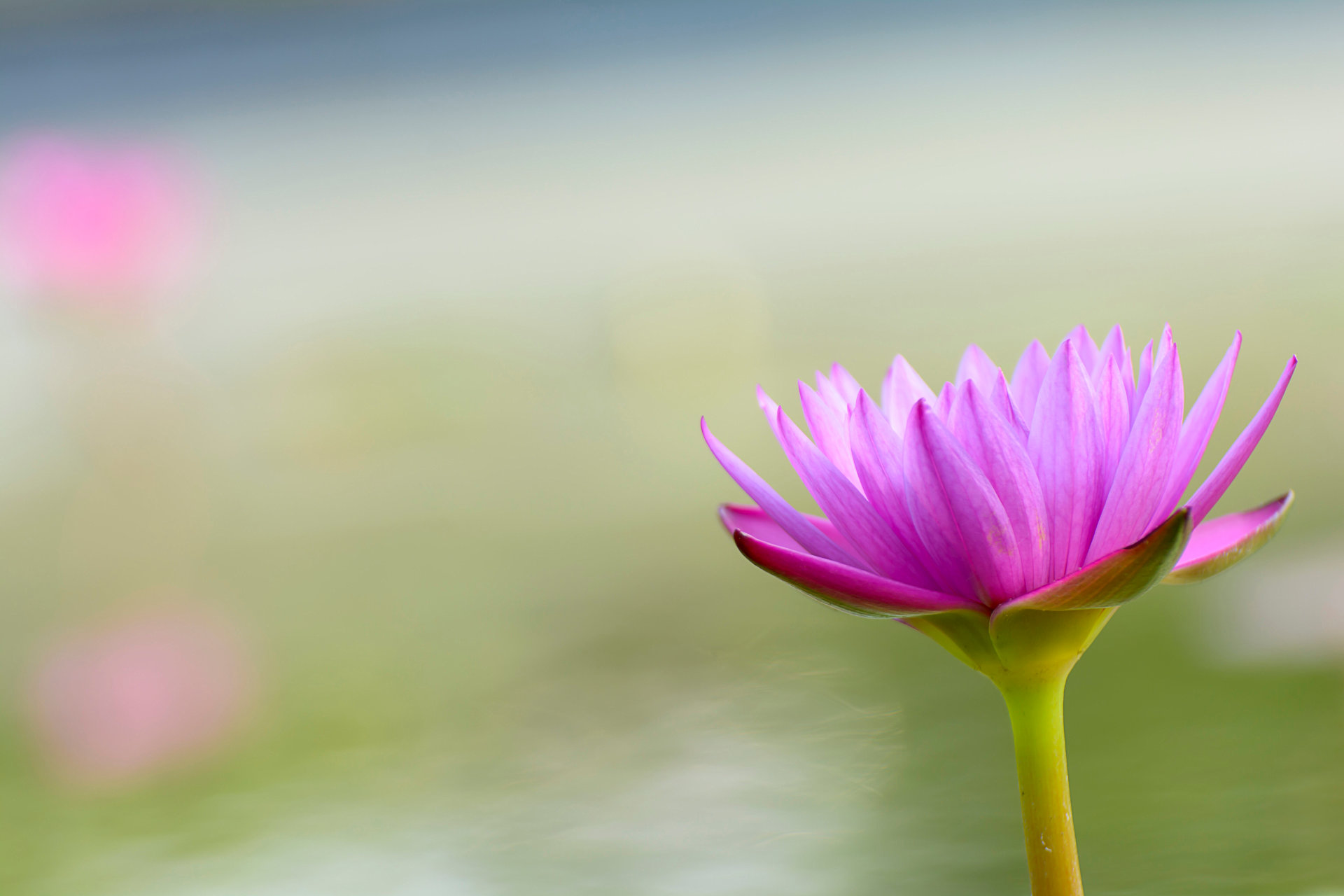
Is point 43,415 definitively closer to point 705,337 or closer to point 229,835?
point 705,337

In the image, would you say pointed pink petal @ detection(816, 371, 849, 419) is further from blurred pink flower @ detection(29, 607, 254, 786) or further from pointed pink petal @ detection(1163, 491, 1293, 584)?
blurred pink flower @ detection(29, 607, 254, 786)

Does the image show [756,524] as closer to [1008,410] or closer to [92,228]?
[1008,410]

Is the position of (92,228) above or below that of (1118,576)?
above

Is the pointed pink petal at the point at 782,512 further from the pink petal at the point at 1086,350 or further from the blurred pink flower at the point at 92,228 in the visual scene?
the blurred pink flower at the point at 92,228

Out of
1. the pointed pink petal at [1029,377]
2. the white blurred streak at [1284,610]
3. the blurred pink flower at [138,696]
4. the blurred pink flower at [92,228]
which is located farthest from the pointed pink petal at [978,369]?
the blurred pink flower at [92,228]

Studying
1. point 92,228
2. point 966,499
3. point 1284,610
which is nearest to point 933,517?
point 966,499
